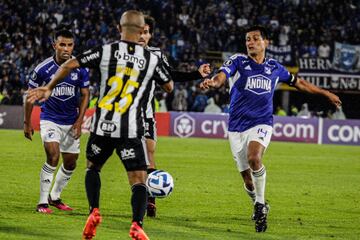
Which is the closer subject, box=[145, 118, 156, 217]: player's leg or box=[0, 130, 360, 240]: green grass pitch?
box=[0, 130, 360, 240]: green grass pitch

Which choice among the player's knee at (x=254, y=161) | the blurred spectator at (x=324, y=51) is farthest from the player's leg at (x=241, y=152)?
the blurred spectator at (x=324, y=51)

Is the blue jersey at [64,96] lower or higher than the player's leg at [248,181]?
higher

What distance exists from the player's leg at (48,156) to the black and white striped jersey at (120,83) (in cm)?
309

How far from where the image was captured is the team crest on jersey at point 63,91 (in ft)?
38.9

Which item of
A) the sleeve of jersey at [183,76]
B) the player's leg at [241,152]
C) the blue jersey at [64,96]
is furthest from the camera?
the blue jersey at [64,96]

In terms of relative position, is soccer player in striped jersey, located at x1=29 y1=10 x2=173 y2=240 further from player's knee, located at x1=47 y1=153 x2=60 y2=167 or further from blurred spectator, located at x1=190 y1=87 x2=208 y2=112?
blurred spectator, located at x1=190 y1=87 x2=208 y2=112

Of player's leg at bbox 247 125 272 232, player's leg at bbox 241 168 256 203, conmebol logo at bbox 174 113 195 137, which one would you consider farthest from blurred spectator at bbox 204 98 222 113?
player's leg at bbox 247 125 272 232

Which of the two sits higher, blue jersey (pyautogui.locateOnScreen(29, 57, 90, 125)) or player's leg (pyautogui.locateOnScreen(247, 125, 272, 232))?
blue jersey (pyautogui.locateOnScreen(29, 57, 90, 125))

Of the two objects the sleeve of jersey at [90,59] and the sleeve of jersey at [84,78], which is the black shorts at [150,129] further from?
the sleeve of jersey at [90,59]

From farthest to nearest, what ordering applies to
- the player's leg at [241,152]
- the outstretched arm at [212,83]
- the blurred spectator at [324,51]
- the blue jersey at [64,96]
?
1. the blurred spectator at [324,51]
2. the blue jersey at [64,96]
3. the player's leg at [241,152]
4. the outstretched arm at [212,83]

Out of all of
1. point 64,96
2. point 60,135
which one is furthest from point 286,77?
point 60,135

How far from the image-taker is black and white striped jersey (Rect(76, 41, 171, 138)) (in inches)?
339

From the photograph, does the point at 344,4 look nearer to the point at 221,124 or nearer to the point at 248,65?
the point at 221,124

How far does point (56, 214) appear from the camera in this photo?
11.5m
